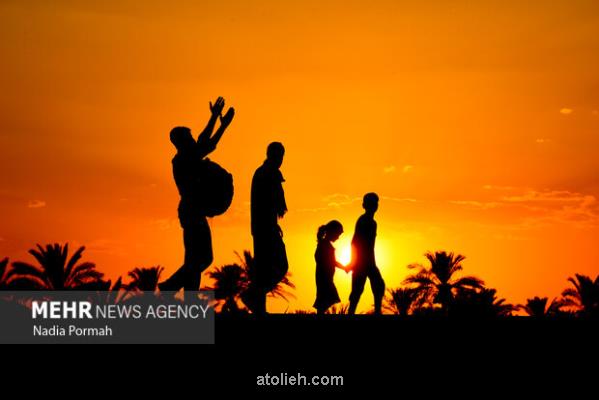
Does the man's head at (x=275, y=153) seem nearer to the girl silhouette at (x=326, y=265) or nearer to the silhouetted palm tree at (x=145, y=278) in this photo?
the girl silhouette at (x=326, y=265)

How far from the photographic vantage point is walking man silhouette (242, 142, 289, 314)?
469 inches

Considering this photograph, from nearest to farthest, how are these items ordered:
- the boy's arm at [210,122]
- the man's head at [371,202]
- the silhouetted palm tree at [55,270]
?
the boy's arm at [210,122] < the man's head at [371,202] < the silhouetted palm tree at [55,270]

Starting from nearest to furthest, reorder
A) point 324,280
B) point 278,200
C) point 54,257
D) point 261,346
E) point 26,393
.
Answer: point 26,393 < point 261,346 < point 278,200 < point 324,280 < point 54,257

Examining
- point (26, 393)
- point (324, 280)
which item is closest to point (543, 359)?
point (26, 393)

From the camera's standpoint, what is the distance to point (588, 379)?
852 centimetres

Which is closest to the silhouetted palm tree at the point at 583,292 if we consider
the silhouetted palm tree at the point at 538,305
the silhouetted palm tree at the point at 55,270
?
the silhouetted palm tree at the point at 538,305

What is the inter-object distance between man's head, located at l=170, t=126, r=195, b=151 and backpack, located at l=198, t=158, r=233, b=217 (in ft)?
0.90

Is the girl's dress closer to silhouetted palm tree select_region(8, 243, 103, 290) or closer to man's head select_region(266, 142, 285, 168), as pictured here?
man's head select_region(266, 142, 285, 168)

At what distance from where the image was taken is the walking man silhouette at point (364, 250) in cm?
1442

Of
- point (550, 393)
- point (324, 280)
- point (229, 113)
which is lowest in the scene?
point (550, 393)

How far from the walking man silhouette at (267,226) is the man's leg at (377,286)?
291 cm

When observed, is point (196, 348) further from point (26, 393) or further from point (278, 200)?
point (278, 200)

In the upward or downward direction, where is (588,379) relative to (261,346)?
downward

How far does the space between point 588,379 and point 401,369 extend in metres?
1.85
